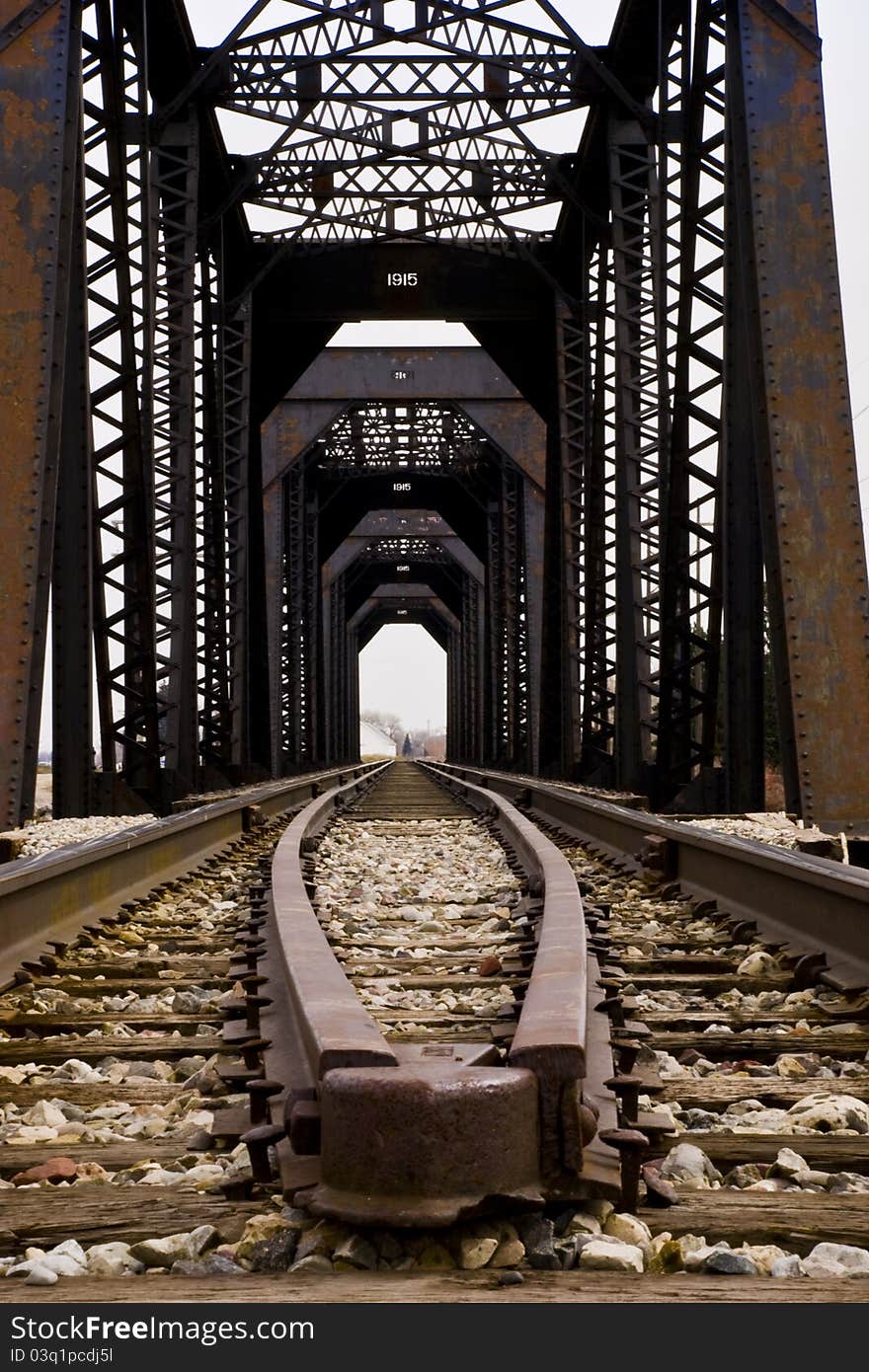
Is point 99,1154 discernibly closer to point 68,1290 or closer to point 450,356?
point 68,1290

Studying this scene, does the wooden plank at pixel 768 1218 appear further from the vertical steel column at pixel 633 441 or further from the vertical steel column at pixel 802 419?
the vertical steel column at pixel 633 441

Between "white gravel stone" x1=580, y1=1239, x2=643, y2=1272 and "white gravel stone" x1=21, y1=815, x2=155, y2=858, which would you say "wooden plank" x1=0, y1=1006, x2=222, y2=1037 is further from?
"white gravel stone" x1=21, y1=815, x2=155, y2=858

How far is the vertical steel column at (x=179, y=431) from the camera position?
13.5 metres

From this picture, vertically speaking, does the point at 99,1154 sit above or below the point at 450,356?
below

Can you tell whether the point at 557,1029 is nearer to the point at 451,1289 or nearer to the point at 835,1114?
the point at 451,1289

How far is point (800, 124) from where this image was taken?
26.5ft

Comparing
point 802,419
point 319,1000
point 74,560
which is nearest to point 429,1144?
point 319,1000

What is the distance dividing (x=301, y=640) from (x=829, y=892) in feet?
93.5

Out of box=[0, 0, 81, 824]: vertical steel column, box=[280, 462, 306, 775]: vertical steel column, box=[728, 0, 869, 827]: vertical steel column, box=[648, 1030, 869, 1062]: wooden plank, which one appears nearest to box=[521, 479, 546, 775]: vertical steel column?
box=[280, 462, 306, 775]: vertical steel column

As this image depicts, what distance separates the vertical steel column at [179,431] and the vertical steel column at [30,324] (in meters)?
4.80

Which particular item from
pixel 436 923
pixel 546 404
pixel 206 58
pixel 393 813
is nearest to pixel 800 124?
pixel 436 923

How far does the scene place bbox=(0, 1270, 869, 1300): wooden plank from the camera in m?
1.51

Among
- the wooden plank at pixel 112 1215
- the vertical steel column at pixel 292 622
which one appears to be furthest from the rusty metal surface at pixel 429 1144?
the vertical steel column at pixel 292 622

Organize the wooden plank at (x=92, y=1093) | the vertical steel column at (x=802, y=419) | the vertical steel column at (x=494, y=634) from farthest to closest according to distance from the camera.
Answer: the vertical steel column at (x=494, y=634), the vertical steel column at (x=802, y=419), the wooden plank at (x=92, y=1093)
